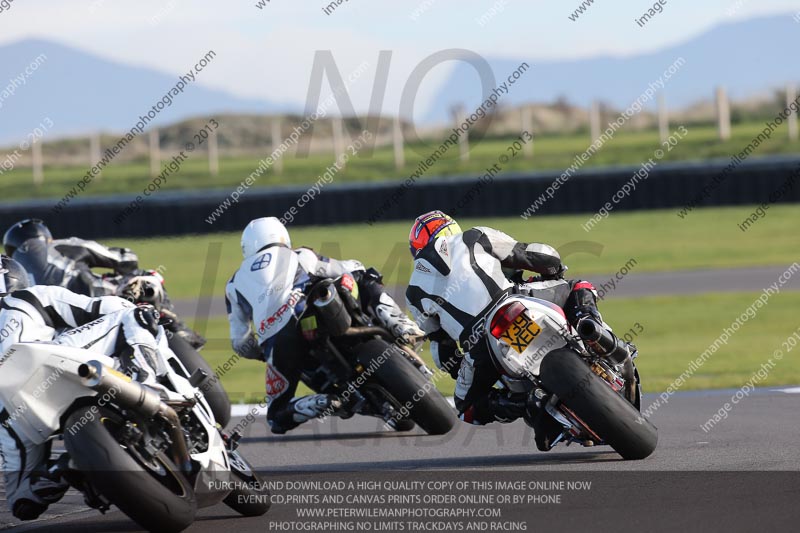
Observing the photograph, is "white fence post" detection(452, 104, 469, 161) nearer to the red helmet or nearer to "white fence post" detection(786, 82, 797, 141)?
"white fence post" detection(786, 82, 797, 141)

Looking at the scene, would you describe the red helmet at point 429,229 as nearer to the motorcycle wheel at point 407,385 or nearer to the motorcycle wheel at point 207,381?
the motorcycle wheel at point 407,385

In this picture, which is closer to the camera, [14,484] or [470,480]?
[14,484]

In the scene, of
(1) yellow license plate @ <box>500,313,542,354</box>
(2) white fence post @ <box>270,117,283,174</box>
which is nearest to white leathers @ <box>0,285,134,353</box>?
(1) yellow license plate @ <box>500,313,542,354</box>

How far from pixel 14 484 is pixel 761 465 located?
354cm

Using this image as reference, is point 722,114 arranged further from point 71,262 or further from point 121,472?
point 121,472

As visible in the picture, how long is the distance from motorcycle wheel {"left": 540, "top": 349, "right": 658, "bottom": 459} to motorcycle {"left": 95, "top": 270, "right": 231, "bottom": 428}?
2893 mm

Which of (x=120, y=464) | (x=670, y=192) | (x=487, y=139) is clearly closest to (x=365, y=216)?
(x=670, y=192)

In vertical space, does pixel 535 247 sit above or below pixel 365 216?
above

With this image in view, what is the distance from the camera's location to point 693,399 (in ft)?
33.2

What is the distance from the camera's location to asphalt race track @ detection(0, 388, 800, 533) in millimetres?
5680

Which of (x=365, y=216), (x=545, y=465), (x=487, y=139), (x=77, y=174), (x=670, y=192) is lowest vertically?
(x=77, y=174)

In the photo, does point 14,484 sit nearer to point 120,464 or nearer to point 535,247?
point 120,464

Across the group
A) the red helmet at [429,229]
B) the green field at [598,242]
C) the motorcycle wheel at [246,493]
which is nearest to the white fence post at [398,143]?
the green field at [598,242]

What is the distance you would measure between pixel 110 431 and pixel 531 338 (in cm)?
229
